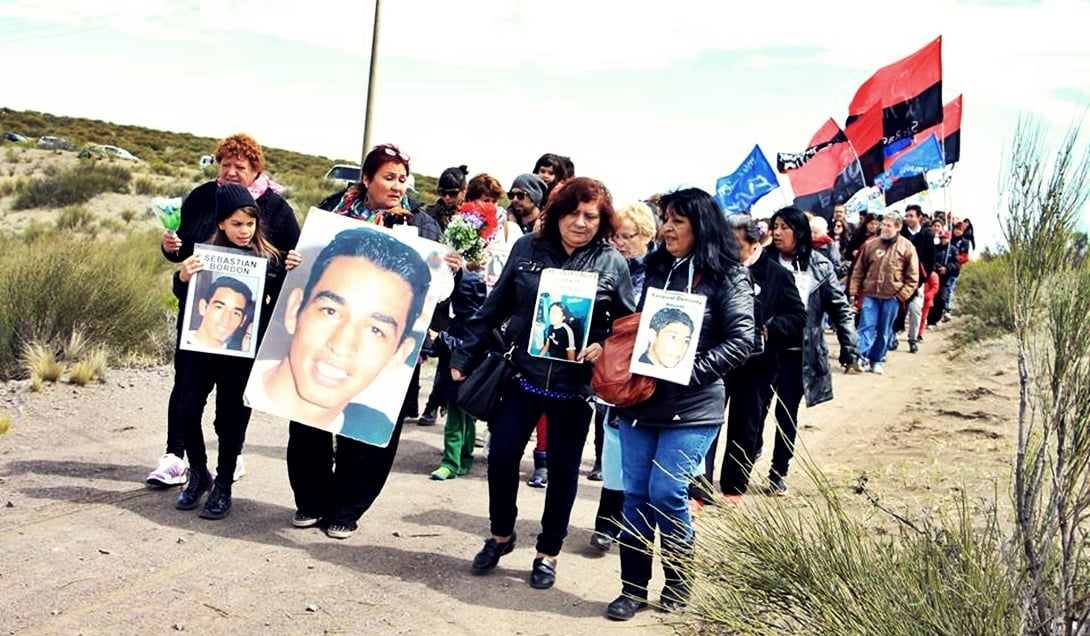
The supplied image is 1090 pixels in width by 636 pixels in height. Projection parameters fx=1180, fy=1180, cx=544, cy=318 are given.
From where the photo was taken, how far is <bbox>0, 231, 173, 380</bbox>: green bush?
10.9 meters

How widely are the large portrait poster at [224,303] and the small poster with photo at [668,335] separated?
230 cm

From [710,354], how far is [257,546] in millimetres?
2620

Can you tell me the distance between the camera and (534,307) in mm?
5898

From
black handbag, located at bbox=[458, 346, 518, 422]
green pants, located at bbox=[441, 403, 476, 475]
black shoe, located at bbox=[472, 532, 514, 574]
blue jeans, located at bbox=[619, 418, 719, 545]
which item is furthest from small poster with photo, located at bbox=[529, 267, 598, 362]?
green pants, located at bbox=[441, 403, 476, 475]

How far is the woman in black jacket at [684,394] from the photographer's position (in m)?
5.46

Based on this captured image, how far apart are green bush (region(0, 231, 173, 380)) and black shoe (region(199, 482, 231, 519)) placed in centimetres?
472

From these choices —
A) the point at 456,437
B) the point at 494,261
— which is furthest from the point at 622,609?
the point at 494,261

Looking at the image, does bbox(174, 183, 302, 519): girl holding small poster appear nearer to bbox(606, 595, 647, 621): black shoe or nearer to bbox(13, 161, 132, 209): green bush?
bbox(606, 595, 647, 621): black shoe

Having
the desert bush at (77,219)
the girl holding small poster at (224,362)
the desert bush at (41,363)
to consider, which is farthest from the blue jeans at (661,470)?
the desert bush at (77,219)

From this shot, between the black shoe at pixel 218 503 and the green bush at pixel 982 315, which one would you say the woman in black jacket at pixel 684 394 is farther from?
the green bush at pixel 982 315

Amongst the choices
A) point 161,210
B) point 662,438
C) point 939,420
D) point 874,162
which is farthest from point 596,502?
point 874,162

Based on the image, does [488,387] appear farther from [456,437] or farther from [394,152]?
[456,437]

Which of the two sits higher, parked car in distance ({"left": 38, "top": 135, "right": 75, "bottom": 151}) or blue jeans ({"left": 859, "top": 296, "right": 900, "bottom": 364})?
parked car in distance ({"left": 38, "top": 135, "right": 75, "bottom": 151})

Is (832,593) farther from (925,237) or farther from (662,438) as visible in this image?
(925,237)
